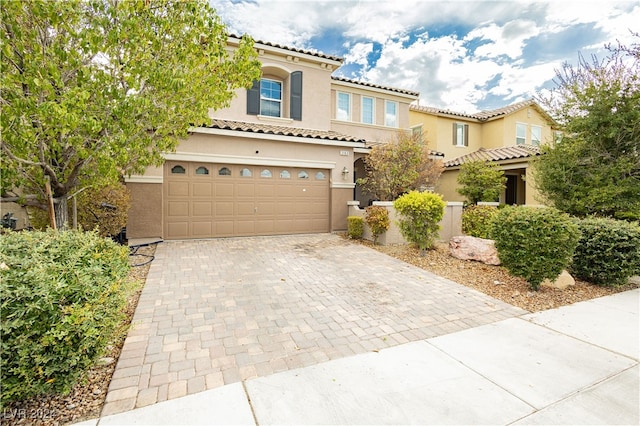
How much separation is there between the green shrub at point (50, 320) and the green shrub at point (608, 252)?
7797 millimetres

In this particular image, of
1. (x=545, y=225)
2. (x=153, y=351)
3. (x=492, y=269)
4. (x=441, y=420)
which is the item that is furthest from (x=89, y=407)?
(x=492, y=269)

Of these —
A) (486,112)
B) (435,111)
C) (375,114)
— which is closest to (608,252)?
(375,114)

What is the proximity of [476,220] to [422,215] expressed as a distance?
3.46 m

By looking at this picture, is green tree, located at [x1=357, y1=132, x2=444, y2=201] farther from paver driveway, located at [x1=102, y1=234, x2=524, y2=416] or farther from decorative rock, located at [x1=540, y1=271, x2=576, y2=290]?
decorative rock, located at [x1=540, y1=271, x2=576, y2=290]

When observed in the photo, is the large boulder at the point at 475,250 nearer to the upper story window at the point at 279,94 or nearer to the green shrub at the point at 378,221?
the green shrub at the point at 378,221

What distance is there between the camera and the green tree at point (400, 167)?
1163cm

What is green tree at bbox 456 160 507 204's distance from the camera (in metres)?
12.4

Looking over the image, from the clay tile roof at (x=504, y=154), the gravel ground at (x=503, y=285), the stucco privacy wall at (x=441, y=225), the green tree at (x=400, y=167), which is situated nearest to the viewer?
the gravel ground at (x=503, y=285)

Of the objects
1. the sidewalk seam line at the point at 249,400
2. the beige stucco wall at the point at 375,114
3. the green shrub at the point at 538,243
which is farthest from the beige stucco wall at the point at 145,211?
the green shrub at the point at 538,243

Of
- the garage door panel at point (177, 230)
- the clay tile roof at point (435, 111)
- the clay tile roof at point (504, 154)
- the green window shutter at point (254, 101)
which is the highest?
the clay tile roof at point (435, 111)

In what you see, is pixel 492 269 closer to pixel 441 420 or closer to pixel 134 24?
pixel 441 420

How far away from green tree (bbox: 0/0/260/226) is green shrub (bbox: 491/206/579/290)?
615 cm

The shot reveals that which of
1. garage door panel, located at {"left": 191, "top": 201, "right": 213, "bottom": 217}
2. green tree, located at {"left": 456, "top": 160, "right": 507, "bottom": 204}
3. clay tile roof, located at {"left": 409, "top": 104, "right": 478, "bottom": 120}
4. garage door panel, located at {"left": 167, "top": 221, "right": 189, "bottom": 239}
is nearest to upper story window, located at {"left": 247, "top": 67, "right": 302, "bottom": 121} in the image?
garage door panel, located at {"left": 191, "top": 201, "right": 213, "bottom": 217}

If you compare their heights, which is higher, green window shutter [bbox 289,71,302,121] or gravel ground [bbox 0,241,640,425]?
green window shutter [bbox 289,71,302,121]
